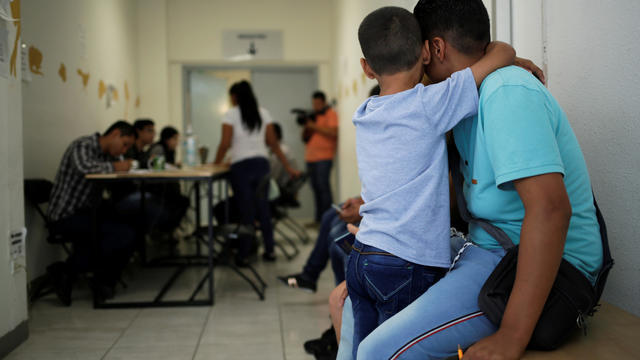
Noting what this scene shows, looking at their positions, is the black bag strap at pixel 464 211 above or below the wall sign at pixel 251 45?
below

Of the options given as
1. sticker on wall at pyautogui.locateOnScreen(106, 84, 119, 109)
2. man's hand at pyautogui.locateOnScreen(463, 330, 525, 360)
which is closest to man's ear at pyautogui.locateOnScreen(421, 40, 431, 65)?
man's hand at pyautogui.locateOnScreen(463, 330, 525, 360)

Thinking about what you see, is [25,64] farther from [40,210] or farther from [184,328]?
[184,328]

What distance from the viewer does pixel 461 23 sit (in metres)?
1.13

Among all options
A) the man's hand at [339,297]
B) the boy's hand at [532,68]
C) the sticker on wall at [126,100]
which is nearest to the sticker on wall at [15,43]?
the man's hand at [339,297]

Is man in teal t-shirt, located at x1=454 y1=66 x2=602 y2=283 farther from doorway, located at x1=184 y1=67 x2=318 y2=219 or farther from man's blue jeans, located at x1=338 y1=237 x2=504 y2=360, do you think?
doorway, located at x1=184 y1=67 x2=318 y2=219

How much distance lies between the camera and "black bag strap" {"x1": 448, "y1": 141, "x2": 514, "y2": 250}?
3.34 ft

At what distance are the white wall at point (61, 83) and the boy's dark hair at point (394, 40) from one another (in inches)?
114

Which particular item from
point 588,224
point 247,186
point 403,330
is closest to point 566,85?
point 588,224

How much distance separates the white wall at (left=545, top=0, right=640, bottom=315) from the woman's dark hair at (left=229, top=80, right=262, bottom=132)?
300cm

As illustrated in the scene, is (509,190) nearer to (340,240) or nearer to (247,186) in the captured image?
(340,240)

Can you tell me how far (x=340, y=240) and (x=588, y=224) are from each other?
2.23 ft

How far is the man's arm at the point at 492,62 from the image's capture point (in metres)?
1.06

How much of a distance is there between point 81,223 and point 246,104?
167 cm

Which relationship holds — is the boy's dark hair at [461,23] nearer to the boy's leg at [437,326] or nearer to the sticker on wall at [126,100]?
the boy's leg at [437,326]
